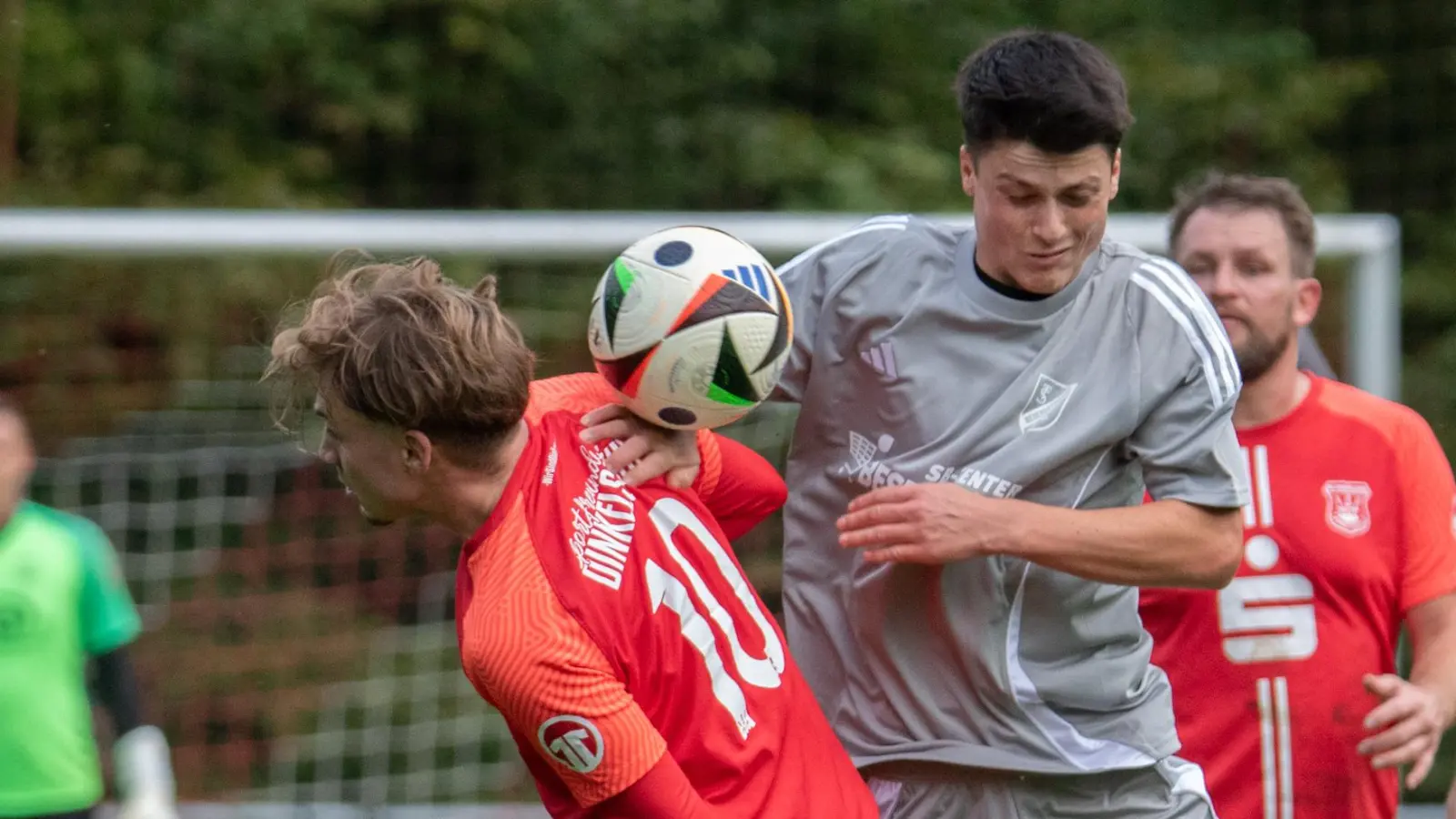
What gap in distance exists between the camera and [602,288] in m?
2.61

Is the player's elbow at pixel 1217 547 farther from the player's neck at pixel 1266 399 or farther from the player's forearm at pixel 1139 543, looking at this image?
the player's neck at pixel 1266 399

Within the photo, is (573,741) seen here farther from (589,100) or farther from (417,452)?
(589,100)

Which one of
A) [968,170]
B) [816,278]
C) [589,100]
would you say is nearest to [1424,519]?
[968,170]

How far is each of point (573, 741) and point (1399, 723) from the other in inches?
67.0

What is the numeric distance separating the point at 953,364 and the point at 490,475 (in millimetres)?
838

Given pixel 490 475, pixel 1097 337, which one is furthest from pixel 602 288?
pixel 1097 337

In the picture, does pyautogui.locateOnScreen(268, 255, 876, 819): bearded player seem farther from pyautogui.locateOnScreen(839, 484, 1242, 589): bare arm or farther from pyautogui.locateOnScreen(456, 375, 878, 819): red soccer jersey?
pyautogui.locateOnScreen(839, 484, 1242, 589): bare arm

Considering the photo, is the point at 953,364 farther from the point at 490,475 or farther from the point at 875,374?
the point at 490,475

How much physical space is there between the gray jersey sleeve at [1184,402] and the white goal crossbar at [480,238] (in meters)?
3.05

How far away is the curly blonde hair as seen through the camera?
2.35 m

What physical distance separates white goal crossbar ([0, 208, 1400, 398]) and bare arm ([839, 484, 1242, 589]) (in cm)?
322

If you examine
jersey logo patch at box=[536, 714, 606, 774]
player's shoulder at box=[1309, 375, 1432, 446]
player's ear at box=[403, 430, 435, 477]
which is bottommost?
jersey logo patch at box=[536, 714, 606, 774]

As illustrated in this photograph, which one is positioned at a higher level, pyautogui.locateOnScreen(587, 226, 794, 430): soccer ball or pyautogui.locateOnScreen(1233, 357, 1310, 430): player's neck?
pyautogui.locateOnScreen(587, 226, 794, 430): soccer ball

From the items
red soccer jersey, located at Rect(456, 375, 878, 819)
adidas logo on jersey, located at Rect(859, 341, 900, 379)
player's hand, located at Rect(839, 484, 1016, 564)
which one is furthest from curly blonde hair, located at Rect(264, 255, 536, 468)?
adidas logo on jersey, located at Rect(859, 341, 900, 379)
